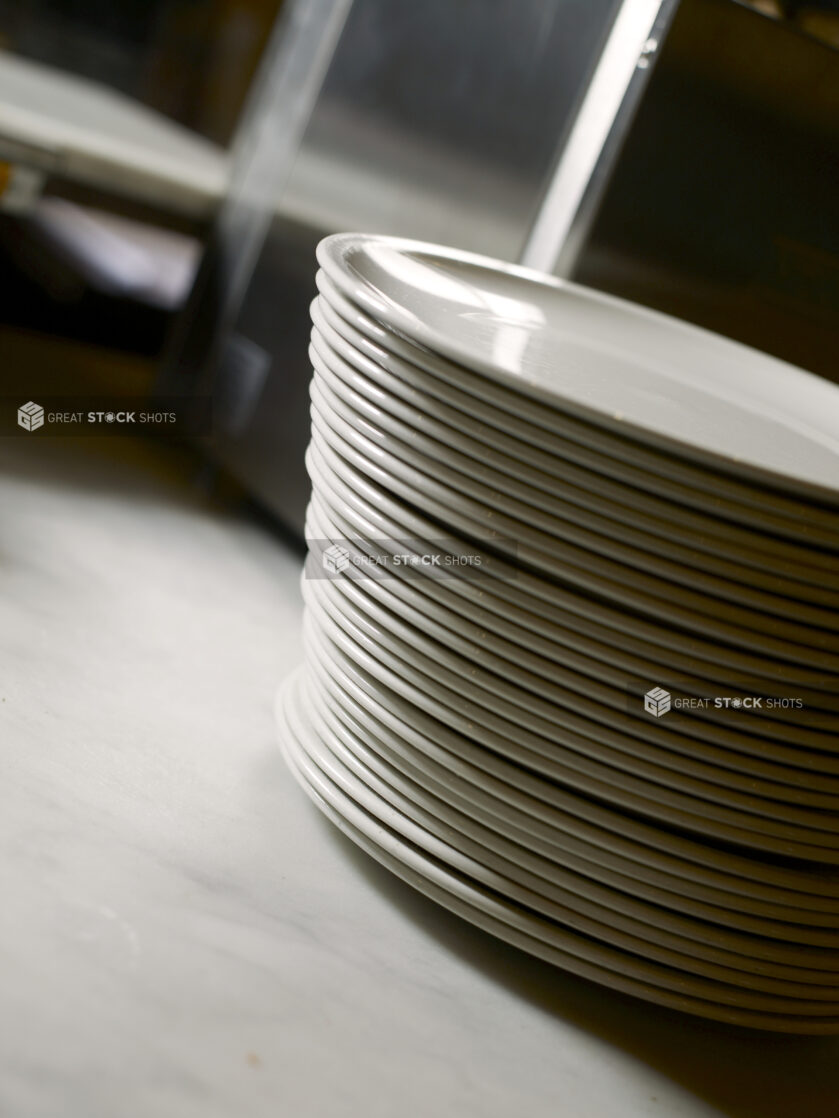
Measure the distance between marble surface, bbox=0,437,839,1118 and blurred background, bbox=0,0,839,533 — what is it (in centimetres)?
55

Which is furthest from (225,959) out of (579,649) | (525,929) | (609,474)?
(609,474)

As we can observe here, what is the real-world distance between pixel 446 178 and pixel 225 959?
3.50 ft

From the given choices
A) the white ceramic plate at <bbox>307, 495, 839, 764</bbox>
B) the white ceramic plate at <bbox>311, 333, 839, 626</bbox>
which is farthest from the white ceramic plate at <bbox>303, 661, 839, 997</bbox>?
the white ceramic plate at <bbox>311, 333, 839, 626</bbox>

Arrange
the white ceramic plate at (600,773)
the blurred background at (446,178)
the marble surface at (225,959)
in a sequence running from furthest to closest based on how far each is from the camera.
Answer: the blurred background at (446,178) → the white ceramic plate at (600,773) → the marble surface at (225,959)

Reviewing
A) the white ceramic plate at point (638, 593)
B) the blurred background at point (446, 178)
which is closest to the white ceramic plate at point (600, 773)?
the white ceramic plate at point (638, 593)

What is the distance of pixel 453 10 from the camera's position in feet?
5.24

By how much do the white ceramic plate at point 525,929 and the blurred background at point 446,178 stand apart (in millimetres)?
743

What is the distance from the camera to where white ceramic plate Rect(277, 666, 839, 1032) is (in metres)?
0.96

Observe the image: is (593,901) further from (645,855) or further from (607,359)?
(607,359)

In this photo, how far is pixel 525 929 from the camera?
96cm

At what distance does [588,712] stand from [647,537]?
0.45 ft

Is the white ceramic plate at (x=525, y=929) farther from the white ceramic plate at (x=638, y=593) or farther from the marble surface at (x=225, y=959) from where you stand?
the white ceramic plate at (x=638, y=593)

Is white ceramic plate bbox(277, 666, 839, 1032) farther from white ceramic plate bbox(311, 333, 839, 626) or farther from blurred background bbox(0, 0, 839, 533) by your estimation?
blurred background bbox(0, 0, 839, 533)

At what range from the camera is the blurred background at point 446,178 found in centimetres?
142
